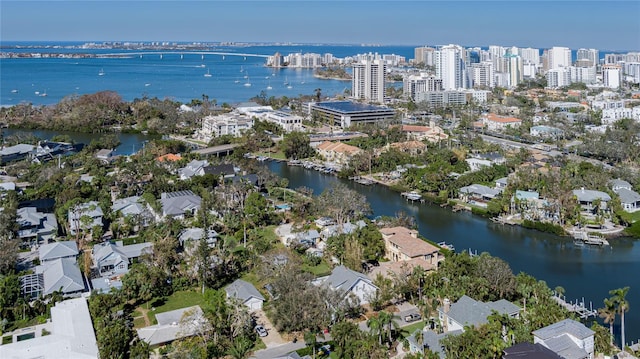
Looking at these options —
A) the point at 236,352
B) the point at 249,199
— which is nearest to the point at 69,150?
the point at 249,199

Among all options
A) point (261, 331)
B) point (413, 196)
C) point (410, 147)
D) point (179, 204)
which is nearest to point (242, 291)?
point (261, 331)

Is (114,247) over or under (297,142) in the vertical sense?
under

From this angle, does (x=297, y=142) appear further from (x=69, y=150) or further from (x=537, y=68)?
(x=537, y=68)

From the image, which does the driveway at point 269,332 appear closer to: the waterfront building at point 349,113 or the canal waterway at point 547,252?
the canal waterway at point 547,252


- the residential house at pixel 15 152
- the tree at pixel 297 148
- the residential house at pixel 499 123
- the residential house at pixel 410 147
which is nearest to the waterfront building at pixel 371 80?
the residential house at pixel 499 123

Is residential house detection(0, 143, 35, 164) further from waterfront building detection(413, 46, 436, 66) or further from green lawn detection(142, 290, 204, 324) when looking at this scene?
waterfront building detection(413, 46, 436, 66)

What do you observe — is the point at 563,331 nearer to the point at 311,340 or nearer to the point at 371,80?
the point at 311,340

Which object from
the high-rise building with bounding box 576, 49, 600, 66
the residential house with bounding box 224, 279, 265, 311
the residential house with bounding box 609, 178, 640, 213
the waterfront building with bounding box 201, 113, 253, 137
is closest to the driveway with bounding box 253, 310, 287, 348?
the residential house with bounding box 224, 279, 265, 311
